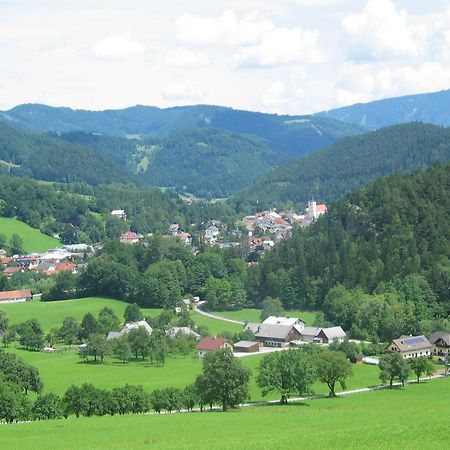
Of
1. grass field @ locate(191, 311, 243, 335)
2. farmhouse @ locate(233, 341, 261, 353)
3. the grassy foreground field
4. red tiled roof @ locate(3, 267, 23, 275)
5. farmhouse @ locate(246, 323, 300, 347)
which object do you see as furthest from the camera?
red tiled roof @ locate(3, 267, 23, 275)

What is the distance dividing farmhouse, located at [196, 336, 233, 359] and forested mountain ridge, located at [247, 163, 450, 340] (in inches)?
554

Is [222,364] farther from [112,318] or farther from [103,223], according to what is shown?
[103,223]

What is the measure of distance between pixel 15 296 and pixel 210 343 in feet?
141

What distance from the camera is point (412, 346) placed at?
245ft

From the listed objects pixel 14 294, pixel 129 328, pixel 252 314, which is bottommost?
pixel 252 314

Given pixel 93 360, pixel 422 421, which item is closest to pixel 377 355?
pixel 93 360

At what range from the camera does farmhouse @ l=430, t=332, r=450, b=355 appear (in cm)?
7544

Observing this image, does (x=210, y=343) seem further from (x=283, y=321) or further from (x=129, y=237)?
(x=129, y=237)

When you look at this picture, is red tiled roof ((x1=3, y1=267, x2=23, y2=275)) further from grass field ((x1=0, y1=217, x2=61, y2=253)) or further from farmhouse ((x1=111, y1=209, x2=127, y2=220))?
farmhouse ((x1=111, y1=209, x2=127, y2=220))

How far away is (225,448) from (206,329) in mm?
55607

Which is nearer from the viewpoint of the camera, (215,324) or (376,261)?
(215,324)

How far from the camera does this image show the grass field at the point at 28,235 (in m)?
169

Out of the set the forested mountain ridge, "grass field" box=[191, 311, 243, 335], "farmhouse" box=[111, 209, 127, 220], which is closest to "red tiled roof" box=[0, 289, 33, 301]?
"grass field" box=[191, 311, 243, 335]

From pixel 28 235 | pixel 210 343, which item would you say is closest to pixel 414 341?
pixel 210 343
